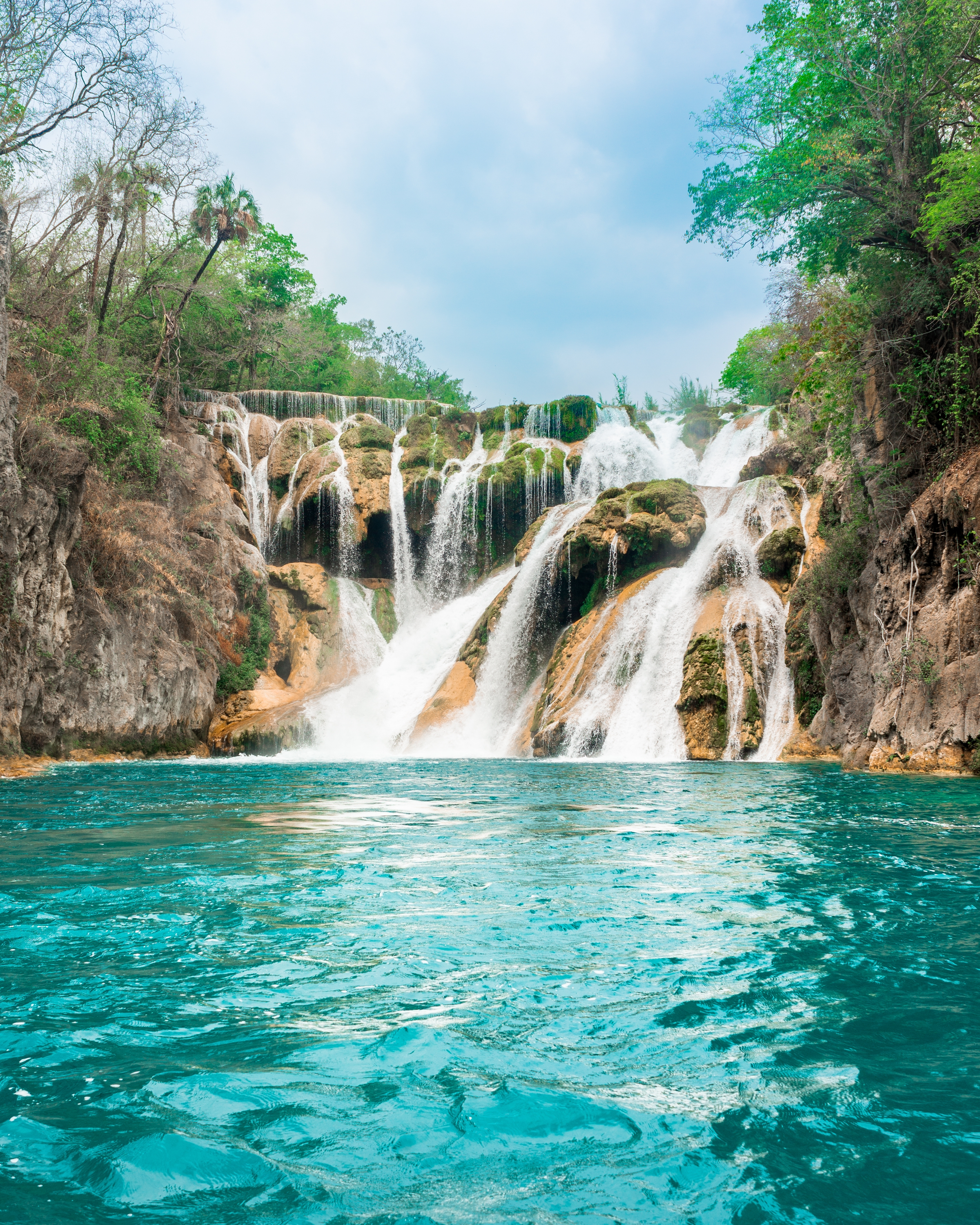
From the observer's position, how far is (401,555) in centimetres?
3172

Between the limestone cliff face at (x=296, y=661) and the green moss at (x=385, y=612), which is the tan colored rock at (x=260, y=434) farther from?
the green moss at (x=385, y=612)

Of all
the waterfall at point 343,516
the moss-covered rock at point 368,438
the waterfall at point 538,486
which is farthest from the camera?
the moss-covered rock at point 368,438

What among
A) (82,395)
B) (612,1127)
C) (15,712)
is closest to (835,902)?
(612,1127)

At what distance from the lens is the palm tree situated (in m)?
29.0

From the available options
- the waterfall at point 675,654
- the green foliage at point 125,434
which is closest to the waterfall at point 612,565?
the waterfall at point 675,654

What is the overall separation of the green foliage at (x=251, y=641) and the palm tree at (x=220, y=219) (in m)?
8.25

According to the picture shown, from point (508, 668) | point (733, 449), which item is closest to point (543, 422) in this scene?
point (733, 449)

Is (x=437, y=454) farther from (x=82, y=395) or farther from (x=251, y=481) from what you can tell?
(x=82, y=395)

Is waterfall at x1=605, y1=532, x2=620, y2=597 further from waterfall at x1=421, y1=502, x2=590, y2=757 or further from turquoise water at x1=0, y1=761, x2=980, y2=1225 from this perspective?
turquoise water at x1=0, y1=761, x2=980, y2=1225

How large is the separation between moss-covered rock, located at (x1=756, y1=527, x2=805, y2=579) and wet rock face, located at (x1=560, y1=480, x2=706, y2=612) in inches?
96.5

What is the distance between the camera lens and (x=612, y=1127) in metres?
2.40

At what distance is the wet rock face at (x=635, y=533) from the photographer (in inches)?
877

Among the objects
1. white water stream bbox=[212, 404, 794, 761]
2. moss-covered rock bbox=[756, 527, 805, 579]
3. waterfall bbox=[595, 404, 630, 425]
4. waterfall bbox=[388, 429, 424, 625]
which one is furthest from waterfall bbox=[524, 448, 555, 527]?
moss-covered rock bbox=[756, 527, 805, 579]

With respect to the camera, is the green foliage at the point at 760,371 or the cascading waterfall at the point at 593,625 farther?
the green foliage at the point at 760,371
